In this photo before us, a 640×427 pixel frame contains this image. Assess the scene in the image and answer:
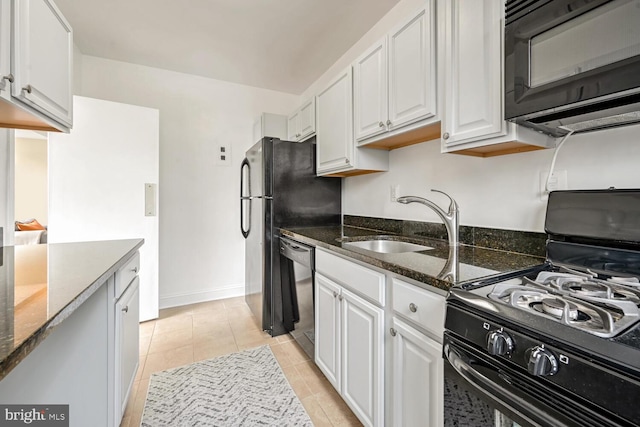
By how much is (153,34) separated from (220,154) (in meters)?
1.29

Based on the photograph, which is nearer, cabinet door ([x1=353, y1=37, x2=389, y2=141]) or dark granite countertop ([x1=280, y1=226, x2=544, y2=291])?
dark granite countertop ([x1=280, y1=226, x2=544, y2=291])

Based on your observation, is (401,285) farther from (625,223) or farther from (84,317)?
(84,317)

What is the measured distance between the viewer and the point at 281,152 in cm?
234

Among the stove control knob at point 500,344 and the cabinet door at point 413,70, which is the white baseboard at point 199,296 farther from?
the stove control knob at point 500,344

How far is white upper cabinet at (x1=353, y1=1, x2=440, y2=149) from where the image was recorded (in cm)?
139

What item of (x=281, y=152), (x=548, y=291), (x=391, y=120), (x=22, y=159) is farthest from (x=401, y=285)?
(x=22, y=159)

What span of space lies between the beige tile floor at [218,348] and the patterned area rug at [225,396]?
6 cm

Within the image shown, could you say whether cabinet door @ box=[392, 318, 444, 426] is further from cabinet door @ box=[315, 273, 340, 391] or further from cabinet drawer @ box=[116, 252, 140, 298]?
cabinet drawer @ box=[116, 252, 140, 298]

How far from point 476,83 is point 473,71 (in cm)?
6

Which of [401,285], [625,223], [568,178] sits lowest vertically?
[401,285]

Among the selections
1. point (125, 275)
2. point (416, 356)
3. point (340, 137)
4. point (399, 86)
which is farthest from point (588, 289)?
point (125, 275)

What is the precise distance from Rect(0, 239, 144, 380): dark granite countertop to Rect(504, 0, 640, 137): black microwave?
1505 mm

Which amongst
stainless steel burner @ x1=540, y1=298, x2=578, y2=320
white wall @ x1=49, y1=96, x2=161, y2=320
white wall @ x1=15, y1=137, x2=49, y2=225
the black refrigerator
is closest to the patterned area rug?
the black refrigerator

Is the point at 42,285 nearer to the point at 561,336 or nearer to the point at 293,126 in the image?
the point at 561,336
